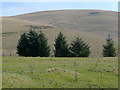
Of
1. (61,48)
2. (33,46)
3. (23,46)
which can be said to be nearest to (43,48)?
(33,46)

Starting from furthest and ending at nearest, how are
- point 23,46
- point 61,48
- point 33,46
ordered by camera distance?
point 61,48 → point 23,46 → point 33,46

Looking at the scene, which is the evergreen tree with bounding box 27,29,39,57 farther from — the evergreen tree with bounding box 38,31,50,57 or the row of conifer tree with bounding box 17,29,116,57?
the evergreen tree with bounding box 38,31,50,57

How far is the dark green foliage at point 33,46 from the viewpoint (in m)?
39.2

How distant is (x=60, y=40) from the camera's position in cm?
4409

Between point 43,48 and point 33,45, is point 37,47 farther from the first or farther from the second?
point 43,48

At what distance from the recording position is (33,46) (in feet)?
129

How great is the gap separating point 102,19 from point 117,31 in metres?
39.2

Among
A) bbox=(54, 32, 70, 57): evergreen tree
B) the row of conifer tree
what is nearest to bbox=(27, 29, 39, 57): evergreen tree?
the row of conifer tree

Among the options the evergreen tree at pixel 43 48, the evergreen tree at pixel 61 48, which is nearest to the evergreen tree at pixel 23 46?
the evergreen tree at pixel 43 48

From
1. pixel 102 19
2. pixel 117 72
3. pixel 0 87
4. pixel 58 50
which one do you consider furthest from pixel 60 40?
pixel 102 19

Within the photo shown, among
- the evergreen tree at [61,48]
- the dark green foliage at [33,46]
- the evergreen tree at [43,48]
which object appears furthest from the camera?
the evergreen tree at [61,48]

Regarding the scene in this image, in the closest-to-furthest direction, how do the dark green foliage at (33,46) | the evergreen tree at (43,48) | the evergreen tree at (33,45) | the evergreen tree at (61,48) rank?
the evergreen tree at (33,45) → the dark green foliage at (33,46) → the evergreen tree at (43,48) → the evergreen tree at (61,48)

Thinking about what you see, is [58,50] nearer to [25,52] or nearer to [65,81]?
[25,52]

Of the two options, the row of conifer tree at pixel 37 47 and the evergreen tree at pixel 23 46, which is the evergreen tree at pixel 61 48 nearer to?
the row of conifer tree at pixel 37 47
